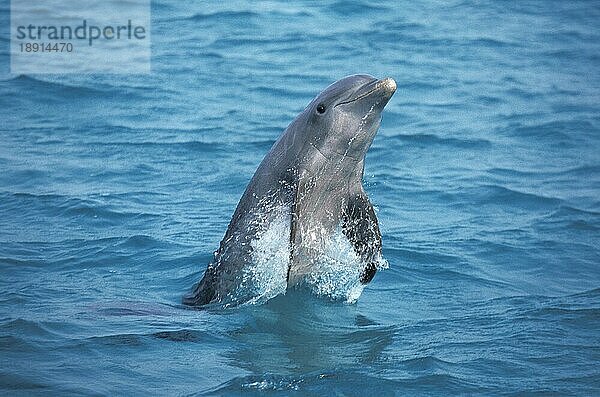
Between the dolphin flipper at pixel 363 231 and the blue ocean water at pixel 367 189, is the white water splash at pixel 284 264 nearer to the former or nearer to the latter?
the dolphin flipper at pixel 363 231

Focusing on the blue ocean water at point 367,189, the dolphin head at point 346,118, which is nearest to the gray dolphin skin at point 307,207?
the dolphin head at point 346,118

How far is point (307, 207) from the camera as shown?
8.55 metres

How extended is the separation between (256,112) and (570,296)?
720cm

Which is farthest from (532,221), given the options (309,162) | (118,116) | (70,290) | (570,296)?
(118,116)

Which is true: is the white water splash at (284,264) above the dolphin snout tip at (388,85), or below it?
below

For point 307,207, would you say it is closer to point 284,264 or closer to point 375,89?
point 284,264

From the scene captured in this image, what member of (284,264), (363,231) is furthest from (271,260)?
(363,231)

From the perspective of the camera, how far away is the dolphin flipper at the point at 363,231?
8.73 meters

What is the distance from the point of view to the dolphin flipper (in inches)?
344

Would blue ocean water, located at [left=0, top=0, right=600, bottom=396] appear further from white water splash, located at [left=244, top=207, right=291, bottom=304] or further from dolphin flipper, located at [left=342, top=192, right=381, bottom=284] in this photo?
dolphin flipper, located at [left=342, top=192, right=381, bottom=284]

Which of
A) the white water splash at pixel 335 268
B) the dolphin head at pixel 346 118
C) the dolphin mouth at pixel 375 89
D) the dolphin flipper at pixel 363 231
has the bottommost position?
the white water splash at pixel 335 268

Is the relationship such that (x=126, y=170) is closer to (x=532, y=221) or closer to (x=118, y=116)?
(x=118, y=116)

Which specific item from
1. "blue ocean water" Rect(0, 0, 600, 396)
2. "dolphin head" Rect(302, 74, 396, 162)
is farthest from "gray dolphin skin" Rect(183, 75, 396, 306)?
"blue ocean water" Rect(0, 0, 600, 396)

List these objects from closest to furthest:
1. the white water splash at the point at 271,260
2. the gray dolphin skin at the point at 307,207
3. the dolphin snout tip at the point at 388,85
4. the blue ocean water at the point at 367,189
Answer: the blue ocean water at the point at 367,189
the dolphin snout tip at the point at 388,85
the gray dolphin skin at the point at 307,207
the white water splash at the point at 271,260
